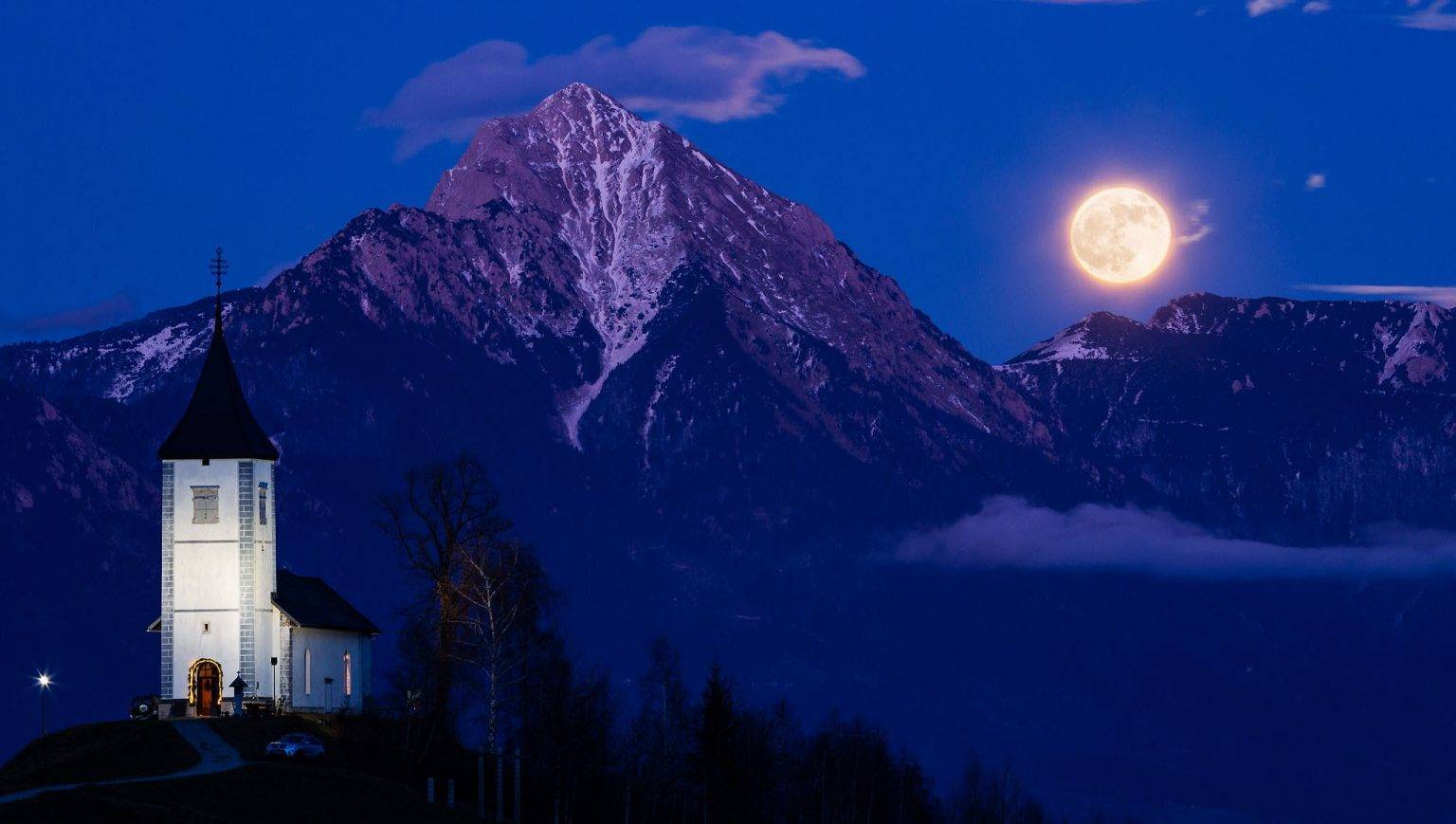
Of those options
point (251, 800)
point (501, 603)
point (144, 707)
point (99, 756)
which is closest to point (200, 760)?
point (99, 756)

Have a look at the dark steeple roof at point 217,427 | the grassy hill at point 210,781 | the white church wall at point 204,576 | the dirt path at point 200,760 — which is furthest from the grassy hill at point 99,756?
the dark steeple roof at point 217,427

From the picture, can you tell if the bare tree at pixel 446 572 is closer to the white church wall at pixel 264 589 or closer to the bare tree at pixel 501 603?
the bare tree at pixel 501 603

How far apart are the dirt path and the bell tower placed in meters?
11.5

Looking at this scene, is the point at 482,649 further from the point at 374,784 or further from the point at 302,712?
the point at 374,784

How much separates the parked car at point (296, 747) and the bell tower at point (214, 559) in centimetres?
2299

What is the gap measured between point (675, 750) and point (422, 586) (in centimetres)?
2162

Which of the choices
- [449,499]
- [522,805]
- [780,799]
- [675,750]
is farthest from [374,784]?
[780,799]

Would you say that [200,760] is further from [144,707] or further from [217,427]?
[217,427]

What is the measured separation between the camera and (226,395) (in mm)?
140625

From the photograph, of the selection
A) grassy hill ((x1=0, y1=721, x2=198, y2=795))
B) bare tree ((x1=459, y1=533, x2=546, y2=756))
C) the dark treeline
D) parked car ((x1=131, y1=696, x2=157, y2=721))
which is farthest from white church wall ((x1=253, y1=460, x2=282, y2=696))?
grassy hill ((x1=0, y1=721, x2=198, y2=795))

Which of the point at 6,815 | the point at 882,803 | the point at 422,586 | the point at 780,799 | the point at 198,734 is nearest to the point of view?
the point at 6,815

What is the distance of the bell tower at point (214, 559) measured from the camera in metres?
135

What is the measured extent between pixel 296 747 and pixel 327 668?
32.1 meters

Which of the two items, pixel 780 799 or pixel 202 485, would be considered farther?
pixel 780 799
